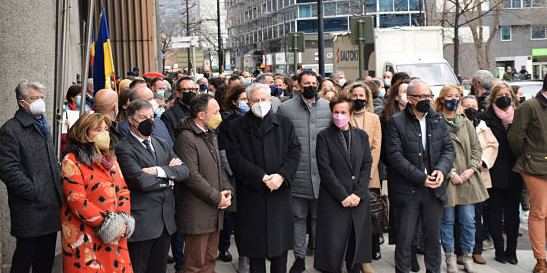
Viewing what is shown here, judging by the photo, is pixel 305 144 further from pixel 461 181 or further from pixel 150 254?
pixel 150 254

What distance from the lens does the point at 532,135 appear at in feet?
26.1

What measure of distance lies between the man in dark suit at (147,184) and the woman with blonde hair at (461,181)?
125 inches

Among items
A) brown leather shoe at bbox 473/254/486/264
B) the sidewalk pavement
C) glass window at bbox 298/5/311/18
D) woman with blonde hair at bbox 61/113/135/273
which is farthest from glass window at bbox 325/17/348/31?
woman with blonde hair at bbox 61/113/135/273

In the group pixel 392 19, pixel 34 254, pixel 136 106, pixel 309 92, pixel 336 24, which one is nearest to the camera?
pixel 136 106

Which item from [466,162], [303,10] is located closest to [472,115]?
[466,162]

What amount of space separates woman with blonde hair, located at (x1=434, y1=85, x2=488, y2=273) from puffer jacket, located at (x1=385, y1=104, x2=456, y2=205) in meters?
0.44

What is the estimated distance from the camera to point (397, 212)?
7512mm

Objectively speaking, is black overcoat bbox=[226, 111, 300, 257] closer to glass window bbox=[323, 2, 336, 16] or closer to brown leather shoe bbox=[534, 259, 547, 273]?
brown leather shoe bbox=[534, 259, 547, 273]

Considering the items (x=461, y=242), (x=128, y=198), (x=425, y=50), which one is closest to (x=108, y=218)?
(x=128, y=198)

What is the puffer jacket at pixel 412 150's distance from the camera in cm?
731

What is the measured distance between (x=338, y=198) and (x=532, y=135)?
97.7 inches

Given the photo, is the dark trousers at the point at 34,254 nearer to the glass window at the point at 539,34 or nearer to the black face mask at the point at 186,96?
the black face mask at the point at 186,96

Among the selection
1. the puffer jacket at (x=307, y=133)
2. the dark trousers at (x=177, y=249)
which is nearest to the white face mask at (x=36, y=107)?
the dark trousers at (x=177, y=249)

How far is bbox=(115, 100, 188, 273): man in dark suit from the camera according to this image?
5957 millimetres
